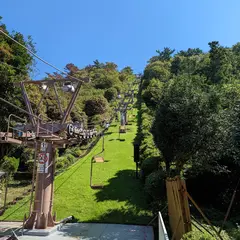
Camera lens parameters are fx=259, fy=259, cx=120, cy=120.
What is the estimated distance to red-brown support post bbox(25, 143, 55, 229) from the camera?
9.19 metres

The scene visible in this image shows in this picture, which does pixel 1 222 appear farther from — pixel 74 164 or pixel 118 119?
pixel 118 119

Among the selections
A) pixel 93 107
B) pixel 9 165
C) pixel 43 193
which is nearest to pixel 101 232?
pixel 43 193

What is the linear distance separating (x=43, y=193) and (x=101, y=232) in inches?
98.3

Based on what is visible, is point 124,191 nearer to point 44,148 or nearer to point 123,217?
point 123,217

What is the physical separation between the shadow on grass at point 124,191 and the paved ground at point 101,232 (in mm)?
2122

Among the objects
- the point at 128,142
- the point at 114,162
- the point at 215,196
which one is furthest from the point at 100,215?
the point at 128,142

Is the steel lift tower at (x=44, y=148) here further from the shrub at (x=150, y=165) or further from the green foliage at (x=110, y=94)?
the green foliage at (x=110, y=94)

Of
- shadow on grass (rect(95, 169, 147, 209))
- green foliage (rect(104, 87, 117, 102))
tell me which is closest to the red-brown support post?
shadow on grass (rect(95, 169, 147, 209))

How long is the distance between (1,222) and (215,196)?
9162 mm

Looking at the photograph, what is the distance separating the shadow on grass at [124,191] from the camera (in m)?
12.1

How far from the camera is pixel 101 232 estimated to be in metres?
9.02

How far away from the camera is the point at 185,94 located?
9992 millimetres

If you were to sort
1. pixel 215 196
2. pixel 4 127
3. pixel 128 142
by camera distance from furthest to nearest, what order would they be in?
pixel 128 142
pixel 4 127
pixel 215 196

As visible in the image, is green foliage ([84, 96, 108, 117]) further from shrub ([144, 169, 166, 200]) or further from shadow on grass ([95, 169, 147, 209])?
shrub ([144, 169, 166, 200])
